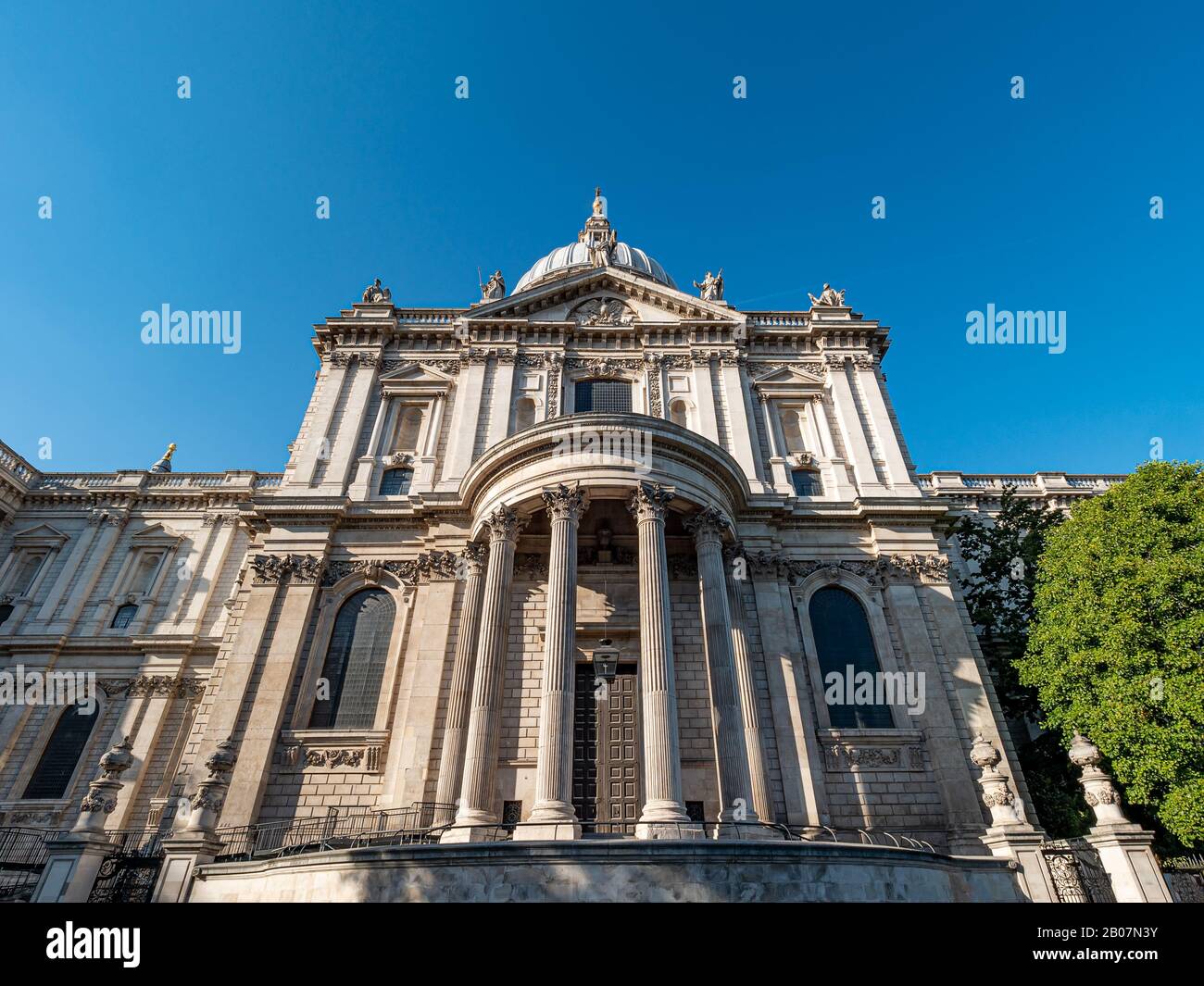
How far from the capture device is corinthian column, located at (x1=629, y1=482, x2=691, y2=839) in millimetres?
13688

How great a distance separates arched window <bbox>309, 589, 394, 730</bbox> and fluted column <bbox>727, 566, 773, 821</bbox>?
→ 11118mm

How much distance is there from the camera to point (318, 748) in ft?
61.9

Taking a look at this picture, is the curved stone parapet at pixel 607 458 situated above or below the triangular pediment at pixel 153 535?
below

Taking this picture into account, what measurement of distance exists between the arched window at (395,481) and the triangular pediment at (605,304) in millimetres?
7520

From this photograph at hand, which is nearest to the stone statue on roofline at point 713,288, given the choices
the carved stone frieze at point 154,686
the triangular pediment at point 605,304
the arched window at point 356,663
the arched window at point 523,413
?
the triangular pediment at point 605,304

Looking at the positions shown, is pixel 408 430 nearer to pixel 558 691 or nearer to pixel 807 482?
pixel 558 691

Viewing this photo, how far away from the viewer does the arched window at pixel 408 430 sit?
1008 inches

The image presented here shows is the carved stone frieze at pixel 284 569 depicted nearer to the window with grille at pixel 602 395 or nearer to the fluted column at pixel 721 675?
the window with grille at pixel 602 395

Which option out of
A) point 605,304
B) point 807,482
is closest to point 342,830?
point 807,482

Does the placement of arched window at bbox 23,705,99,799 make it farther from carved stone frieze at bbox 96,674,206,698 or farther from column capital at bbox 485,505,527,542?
column capital at bbox 485,505,527,542

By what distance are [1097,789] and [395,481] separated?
2268 centimetres

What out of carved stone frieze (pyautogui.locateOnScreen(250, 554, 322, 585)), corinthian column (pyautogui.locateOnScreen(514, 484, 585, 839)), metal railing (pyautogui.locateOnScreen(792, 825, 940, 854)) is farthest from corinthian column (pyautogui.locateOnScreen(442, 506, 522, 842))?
metal railing (pyautogui.locateOnScreen(792, 825, 940, 854))
